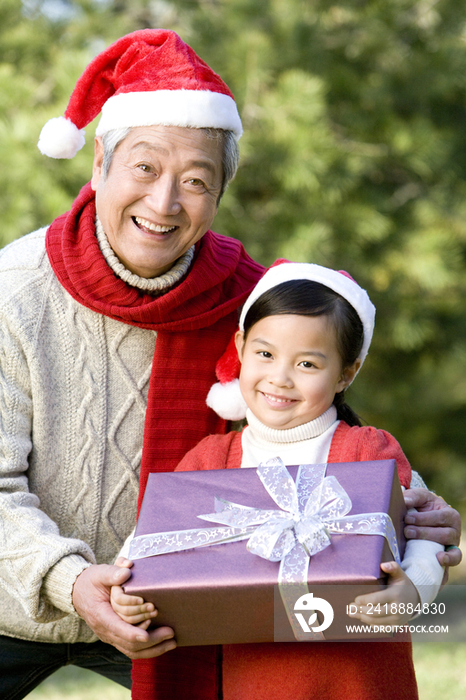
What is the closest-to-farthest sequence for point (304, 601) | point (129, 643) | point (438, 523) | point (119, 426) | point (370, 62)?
point (304, 601) → point (129, 643) → point (438, 523) → point (119, 426) → point (370, 62)

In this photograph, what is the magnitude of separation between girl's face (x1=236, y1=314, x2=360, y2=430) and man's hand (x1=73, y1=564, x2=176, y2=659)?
1.78 ft

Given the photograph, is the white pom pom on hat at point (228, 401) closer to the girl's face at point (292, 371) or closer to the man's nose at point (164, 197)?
the girl's face at point (292, 371)

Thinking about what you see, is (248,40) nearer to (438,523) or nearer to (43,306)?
(43,306)

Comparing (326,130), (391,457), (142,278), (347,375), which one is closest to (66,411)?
(142,278)

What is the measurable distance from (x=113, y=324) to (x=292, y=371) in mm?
586

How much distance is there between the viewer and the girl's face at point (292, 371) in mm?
1930

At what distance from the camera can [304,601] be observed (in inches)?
61.1

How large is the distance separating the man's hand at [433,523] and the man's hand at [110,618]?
2.03 ft

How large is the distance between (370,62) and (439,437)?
97.6 inches

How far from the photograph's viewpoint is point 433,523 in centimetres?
188

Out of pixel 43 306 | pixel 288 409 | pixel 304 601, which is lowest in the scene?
pixel 304 601

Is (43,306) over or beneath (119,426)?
over

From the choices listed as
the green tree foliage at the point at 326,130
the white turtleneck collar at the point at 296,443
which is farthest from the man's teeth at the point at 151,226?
the green tree foliage at the point at 326,130

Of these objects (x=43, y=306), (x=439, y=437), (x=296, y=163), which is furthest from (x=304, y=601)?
(x=439, y=437)
